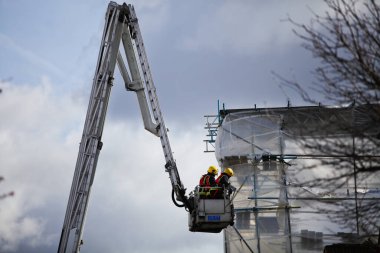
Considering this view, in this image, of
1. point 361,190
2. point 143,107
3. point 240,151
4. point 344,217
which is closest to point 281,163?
point 240,151

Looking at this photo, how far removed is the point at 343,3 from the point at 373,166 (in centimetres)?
237

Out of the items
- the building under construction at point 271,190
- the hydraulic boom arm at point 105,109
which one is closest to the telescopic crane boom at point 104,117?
the hydraulic boom arm at point 105,109

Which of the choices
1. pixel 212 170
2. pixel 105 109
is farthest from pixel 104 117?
pixel 212 170

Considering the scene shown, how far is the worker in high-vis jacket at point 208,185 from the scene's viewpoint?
16812 mm

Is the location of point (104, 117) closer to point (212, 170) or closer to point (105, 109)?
point (105, 109)

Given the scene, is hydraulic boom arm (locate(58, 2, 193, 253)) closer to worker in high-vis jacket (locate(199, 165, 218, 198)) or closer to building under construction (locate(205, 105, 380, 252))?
worker in high-vis jacket (locate(199, 165, 218, 198))

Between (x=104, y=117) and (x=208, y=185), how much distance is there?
12.6 ft

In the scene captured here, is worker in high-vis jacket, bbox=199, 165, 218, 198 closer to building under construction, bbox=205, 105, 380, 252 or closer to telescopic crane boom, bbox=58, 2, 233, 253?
telescopic crane boom, bbox=58, 2, 233, 253

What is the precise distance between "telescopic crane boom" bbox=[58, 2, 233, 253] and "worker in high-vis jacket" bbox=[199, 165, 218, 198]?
12.7 inches

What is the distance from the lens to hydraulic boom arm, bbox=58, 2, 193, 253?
17328 millimetres

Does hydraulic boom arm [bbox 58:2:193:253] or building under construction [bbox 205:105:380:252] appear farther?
building under construction [bbox 205:105:380:252]

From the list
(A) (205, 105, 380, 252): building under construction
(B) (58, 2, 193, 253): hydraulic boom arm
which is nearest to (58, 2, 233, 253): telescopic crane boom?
(B) (58, 2, 193, 253): hydraulic boom arm

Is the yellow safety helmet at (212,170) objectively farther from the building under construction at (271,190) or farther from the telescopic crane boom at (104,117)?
the building under construction at (271,190)

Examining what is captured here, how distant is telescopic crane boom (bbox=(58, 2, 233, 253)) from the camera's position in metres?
17.0
